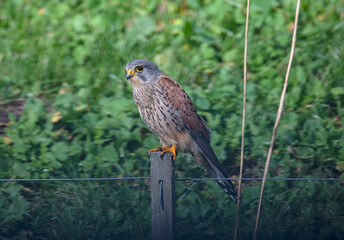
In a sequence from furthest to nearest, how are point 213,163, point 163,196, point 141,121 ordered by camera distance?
point 141,121, point 213,163, point 163,196

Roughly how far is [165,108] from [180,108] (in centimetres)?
13

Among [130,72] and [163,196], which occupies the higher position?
[130,72]

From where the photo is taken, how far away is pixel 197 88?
6410 mm

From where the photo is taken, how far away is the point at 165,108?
13.8ft

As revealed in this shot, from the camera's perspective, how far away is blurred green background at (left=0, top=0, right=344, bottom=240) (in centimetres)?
428

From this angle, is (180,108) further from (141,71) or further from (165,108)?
(141,71)

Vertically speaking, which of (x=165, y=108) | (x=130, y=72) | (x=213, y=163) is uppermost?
(x=130, y=72)

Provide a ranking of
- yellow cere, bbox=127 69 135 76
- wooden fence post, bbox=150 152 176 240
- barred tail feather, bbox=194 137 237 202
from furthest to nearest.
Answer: yellow cere, bbox=127 69 135 76
barred tail feather, bbox=194 137 237 202
wooden fence post, bbox=150 152 176 240

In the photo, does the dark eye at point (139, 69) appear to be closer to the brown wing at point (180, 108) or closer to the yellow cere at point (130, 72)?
the yellow cere at point (130, 72)

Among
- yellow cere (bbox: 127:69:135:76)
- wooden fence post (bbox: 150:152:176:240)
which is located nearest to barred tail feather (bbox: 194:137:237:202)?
yellow cere (bbox: 127:69:135:76)

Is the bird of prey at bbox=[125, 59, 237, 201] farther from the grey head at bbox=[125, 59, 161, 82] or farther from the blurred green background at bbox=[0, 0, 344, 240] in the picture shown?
the blurred green background at bbox=[0, 0, 344, 240]

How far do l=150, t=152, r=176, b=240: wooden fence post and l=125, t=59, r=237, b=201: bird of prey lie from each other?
3.16 feet

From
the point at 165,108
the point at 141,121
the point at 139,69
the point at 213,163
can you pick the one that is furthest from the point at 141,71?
the point at 141,121

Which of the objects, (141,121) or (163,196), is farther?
(141,121)
